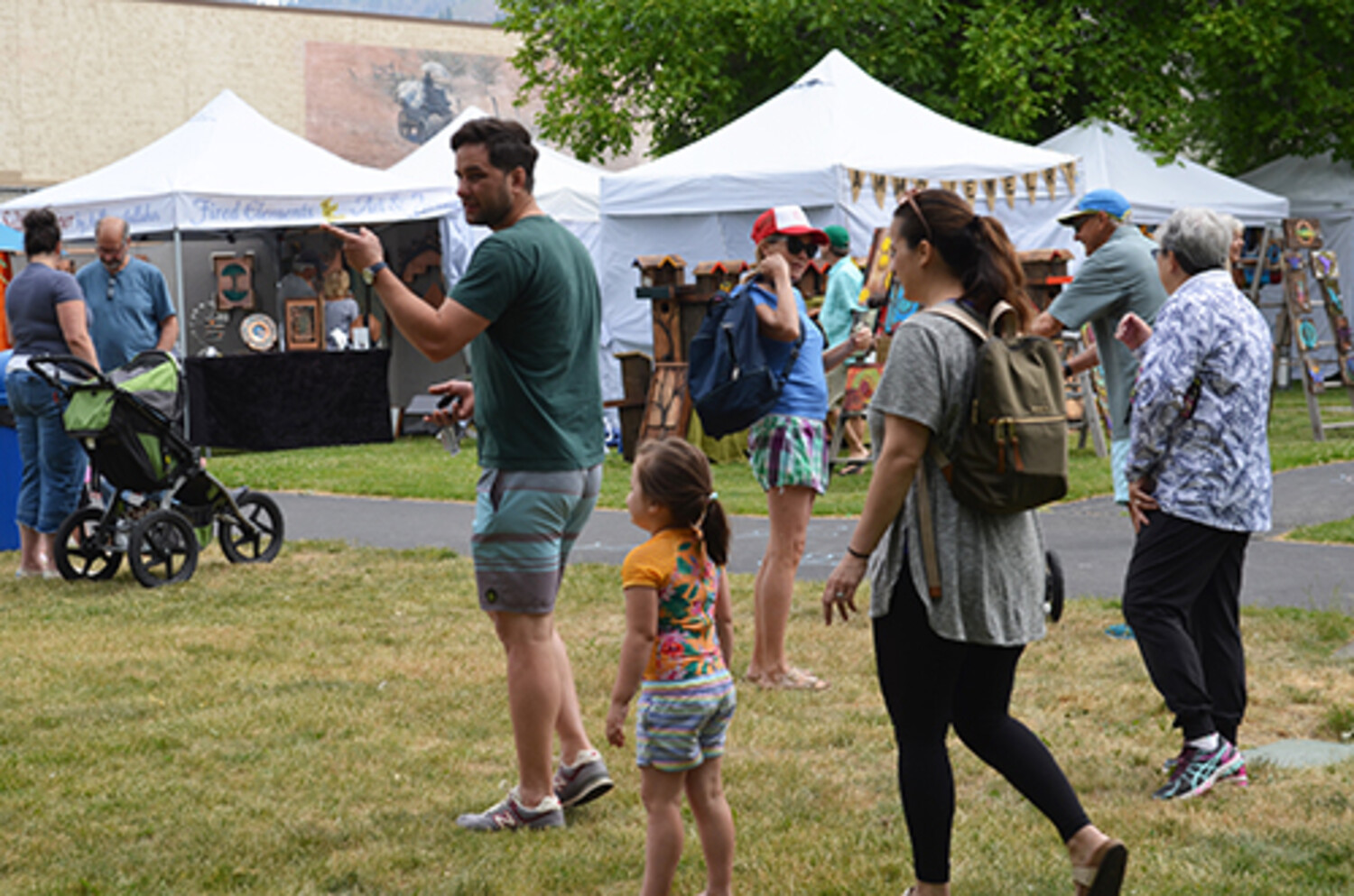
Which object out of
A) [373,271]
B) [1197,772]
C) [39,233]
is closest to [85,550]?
[39,233]

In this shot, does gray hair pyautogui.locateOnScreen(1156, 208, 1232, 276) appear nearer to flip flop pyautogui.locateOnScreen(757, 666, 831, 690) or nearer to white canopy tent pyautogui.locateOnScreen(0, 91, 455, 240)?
flip flop pyautogui.locateOnScreen(757, 666, 831, 690)

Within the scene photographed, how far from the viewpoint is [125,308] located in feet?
31.5

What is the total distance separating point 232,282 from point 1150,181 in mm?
12855

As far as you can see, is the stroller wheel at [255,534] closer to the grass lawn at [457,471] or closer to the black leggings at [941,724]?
the grass lawn at [457,471]

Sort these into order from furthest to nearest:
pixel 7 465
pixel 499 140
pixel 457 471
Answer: pixel 457 471 → pixel 7 465 → pixel 499 140

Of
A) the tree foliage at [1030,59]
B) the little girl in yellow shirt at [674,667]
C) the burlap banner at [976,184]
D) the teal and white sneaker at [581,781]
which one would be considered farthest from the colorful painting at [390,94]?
the little girl in yellow shirt at [674,667]

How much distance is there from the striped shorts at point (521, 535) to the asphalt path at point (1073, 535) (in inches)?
172

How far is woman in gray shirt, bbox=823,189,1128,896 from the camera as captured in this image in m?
3.46

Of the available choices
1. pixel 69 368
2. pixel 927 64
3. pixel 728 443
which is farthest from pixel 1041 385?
pixel 927 64

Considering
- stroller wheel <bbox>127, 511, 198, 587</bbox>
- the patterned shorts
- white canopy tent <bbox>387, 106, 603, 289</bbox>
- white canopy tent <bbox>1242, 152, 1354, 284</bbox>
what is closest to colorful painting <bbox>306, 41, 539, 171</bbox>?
white canopy tent <bbox>387, 106, 603, 289</bbox>

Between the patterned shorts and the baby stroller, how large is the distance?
13.7 feet

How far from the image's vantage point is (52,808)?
4742 millimetres

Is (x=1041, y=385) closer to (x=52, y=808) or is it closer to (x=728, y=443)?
(x=52, y=808)

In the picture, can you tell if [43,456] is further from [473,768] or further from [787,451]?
[787,451]
